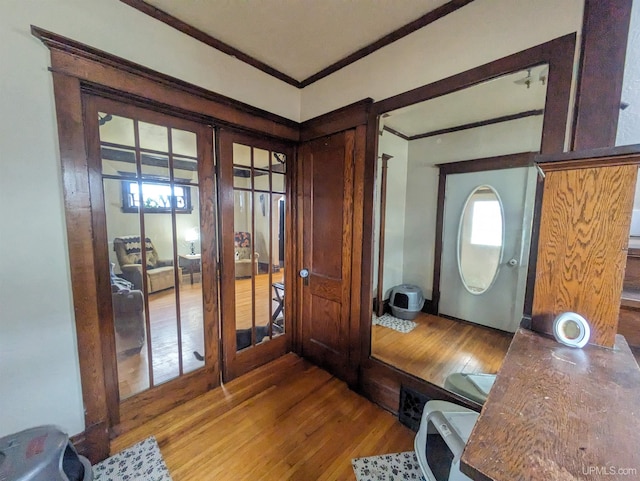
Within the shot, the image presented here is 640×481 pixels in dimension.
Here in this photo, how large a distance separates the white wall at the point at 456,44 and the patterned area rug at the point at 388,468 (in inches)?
89.7

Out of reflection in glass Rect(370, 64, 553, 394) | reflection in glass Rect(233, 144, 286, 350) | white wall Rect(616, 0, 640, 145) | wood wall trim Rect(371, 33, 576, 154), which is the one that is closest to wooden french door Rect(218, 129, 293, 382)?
reflection in glass Rect(233, 144, 286, 350)

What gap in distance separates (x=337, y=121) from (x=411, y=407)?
217 centimetres

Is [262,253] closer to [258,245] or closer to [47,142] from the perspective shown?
[258,245]

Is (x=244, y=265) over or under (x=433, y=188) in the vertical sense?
under

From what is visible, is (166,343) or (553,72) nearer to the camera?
(553,72)

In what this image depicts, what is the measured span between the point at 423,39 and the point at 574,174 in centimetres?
126

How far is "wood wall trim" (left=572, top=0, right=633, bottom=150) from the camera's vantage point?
3.43 ft

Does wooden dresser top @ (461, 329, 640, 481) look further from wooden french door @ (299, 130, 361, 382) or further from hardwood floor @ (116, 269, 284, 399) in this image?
hardwood floor @ (116, 269, 284, 399)

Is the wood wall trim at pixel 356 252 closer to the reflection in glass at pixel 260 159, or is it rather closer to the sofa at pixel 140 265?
the reflection in glass at pixel 260 159

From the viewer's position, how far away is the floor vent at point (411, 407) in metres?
1.66

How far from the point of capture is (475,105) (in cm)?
185

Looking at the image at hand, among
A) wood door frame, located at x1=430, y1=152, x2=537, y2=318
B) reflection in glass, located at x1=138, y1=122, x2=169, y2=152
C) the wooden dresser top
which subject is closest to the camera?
the wooden dresser top

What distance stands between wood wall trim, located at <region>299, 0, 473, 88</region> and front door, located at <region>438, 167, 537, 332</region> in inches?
49.2

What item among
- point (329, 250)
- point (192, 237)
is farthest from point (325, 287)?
point (192, 237)
